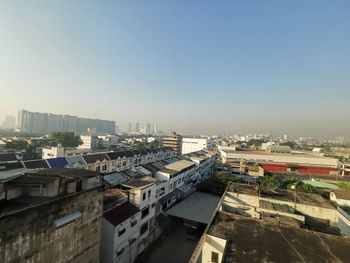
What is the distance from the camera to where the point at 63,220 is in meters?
10.0

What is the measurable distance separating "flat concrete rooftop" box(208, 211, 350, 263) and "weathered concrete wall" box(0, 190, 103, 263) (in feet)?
22.1

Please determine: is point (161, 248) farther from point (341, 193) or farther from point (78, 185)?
point (341, 193)

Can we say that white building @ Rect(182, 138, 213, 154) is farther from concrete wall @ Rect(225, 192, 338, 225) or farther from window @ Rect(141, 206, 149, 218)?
window @ Rect(141, 206, 149, 218)

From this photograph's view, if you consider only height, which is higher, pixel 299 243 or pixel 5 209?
pixel 5 209

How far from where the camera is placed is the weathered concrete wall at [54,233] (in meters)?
7.92

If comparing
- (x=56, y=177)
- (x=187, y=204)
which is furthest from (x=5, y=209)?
(x=187, y=204)

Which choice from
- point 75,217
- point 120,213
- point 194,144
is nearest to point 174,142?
point 194,144

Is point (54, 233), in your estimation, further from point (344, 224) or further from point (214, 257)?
point (344, 224)

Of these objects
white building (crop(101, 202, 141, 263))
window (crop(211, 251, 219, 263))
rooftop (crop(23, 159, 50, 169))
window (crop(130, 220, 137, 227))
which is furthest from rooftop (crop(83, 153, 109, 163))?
window (crop(211, 251, 219, 263))

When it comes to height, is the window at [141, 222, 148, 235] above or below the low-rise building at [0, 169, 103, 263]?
below

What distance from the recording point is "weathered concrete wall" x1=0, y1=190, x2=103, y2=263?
7.92 meters

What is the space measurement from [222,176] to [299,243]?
21331mm

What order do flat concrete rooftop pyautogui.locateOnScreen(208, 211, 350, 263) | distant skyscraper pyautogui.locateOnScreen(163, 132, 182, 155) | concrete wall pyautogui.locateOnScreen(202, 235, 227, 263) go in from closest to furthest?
flat concrete rooftop pyautogui.locateOnScreen(208, 211, 350, 263) < concrete wall pyautogui.locateOnScreen(202, 235, 227, 263) < distant skyscraper pyautogui.locateOnScreen(163, 132, 182, 155)

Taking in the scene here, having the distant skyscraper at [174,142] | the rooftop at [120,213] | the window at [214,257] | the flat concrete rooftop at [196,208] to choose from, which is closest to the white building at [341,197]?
the flat concrete rooftop at [196,208]
